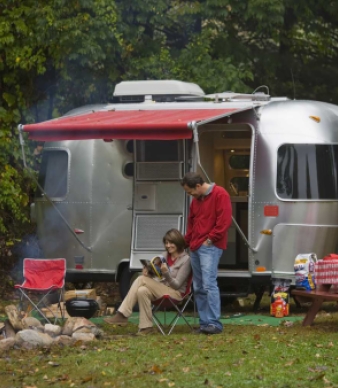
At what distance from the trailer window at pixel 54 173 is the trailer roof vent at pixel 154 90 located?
1.13m

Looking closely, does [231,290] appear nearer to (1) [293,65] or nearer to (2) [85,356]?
(2) [85,356]

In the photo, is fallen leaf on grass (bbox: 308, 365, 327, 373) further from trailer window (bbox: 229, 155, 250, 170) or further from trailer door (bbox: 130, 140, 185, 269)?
trailer window (bbox: 229, 155, 250, 170)

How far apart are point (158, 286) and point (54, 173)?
3.83m

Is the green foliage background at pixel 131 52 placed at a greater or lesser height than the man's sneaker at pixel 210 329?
greater

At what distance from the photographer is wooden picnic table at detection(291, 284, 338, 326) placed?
37.5 ft

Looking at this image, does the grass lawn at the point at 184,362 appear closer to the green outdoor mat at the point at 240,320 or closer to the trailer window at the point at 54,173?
the green outdoor mat at the point at 240,320

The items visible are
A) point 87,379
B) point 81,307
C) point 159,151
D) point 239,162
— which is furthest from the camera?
point 239,162

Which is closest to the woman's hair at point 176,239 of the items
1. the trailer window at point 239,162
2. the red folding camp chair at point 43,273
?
the red folding camp chair at point 43,273

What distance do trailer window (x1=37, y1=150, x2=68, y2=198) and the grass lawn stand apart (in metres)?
3.67

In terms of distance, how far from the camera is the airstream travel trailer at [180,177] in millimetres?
13211

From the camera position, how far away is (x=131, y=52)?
59.4 ft

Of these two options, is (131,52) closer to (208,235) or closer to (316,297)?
(208,235)

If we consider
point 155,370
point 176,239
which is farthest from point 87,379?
point 176,239

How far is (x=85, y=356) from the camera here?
9.40 m
